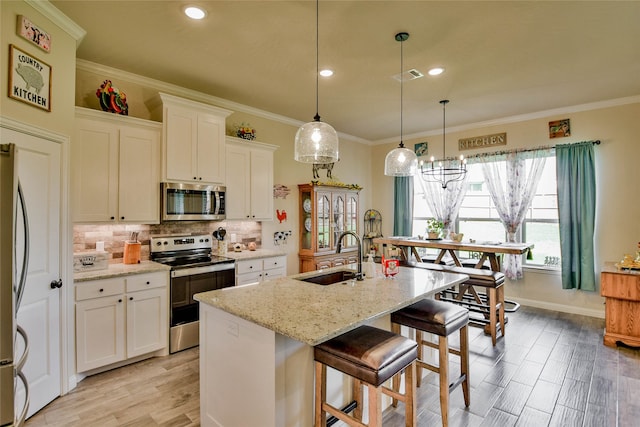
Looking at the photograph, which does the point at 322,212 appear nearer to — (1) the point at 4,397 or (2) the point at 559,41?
(2) the point at 559,41

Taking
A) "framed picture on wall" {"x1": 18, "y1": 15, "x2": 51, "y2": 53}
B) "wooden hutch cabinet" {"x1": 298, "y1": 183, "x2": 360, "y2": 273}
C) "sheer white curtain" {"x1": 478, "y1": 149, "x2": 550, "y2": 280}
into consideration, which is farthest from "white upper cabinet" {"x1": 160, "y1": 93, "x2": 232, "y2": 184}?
"sheer white curtain" {"x1": 478, "y1": 149, "x2": 550, "y2": 280}

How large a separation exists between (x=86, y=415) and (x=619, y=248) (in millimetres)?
6071

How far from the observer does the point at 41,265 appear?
2.34 meters

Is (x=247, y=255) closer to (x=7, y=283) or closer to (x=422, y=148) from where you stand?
(x=7, y=283)

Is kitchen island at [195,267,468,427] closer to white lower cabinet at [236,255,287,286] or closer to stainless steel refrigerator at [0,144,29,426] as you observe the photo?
stainless steel refrigerator at [0,144,29,426]

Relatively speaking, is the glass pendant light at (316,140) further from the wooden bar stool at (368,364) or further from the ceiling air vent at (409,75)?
the ceiling air vent at (409,75)

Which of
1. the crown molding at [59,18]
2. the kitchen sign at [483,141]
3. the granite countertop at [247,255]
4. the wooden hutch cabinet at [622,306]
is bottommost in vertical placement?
the wooden hutch cabinet at [622,306]

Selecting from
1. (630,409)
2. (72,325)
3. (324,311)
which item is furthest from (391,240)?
(72,325)

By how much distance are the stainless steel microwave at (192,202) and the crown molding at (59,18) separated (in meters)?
1.43

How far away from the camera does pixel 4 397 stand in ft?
4.56

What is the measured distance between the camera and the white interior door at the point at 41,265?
87.0 inches

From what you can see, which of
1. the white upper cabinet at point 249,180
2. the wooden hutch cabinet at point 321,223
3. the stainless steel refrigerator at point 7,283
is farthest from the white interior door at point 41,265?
the wooden hutch cabinet at point 321,223

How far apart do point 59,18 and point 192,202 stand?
6.26ft

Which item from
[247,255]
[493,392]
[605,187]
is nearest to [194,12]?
[247,255]
